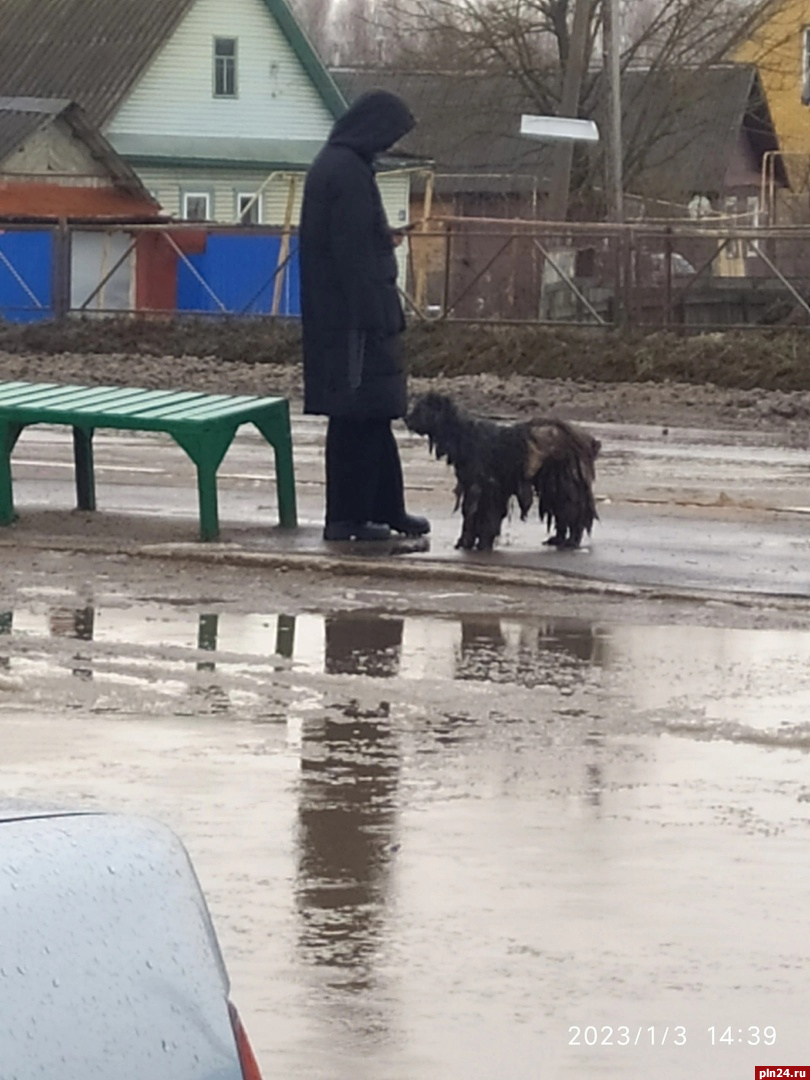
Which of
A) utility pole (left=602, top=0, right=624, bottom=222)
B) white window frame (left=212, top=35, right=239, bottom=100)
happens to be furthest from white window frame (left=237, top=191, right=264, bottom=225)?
utility pole (left=602, top=0, right=624, bottom=222)

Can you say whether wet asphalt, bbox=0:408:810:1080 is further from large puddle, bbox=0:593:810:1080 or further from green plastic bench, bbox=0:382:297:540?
green plastic bench, bbox=0:382:297:540

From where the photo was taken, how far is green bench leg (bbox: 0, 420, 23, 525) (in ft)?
37.9

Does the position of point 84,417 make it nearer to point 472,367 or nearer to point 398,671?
point 398,671

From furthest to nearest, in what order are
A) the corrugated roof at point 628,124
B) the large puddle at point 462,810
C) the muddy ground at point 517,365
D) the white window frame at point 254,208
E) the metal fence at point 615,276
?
the white window frame at point 254,208 < the corrugated roof at point 628,124 < the metal fence at point 615,276 < the muddy ground at point 517,365 < the large puddle at point 462,810

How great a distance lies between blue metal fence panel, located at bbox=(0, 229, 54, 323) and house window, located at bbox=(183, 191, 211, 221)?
59.3ft

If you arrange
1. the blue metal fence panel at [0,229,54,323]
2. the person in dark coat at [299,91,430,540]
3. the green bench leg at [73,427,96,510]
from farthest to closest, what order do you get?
the blue metal fence panel at [0,229,54,323], the green bench leg at [73,427,96,510], the person in dark coat at [299,91,430,540]

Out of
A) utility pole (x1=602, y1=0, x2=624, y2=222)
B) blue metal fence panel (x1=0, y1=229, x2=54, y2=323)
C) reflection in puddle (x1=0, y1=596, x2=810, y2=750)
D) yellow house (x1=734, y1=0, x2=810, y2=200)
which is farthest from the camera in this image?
yellow house (x1=734, y1=0, x2=810, y2=200)

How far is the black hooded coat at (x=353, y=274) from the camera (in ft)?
34.5

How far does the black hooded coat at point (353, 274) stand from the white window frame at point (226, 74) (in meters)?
40.7

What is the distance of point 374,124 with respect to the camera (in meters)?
10.6

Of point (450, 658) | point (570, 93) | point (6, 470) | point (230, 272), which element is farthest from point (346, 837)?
point (570, 93)

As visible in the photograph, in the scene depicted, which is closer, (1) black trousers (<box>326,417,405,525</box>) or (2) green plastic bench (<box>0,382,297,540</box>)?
(1) black trousers (<box>326,417,405,525</box>)

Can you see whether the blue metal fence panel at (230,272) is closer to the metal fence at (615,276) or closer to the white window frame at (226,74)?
the metal fence at (615,276)
